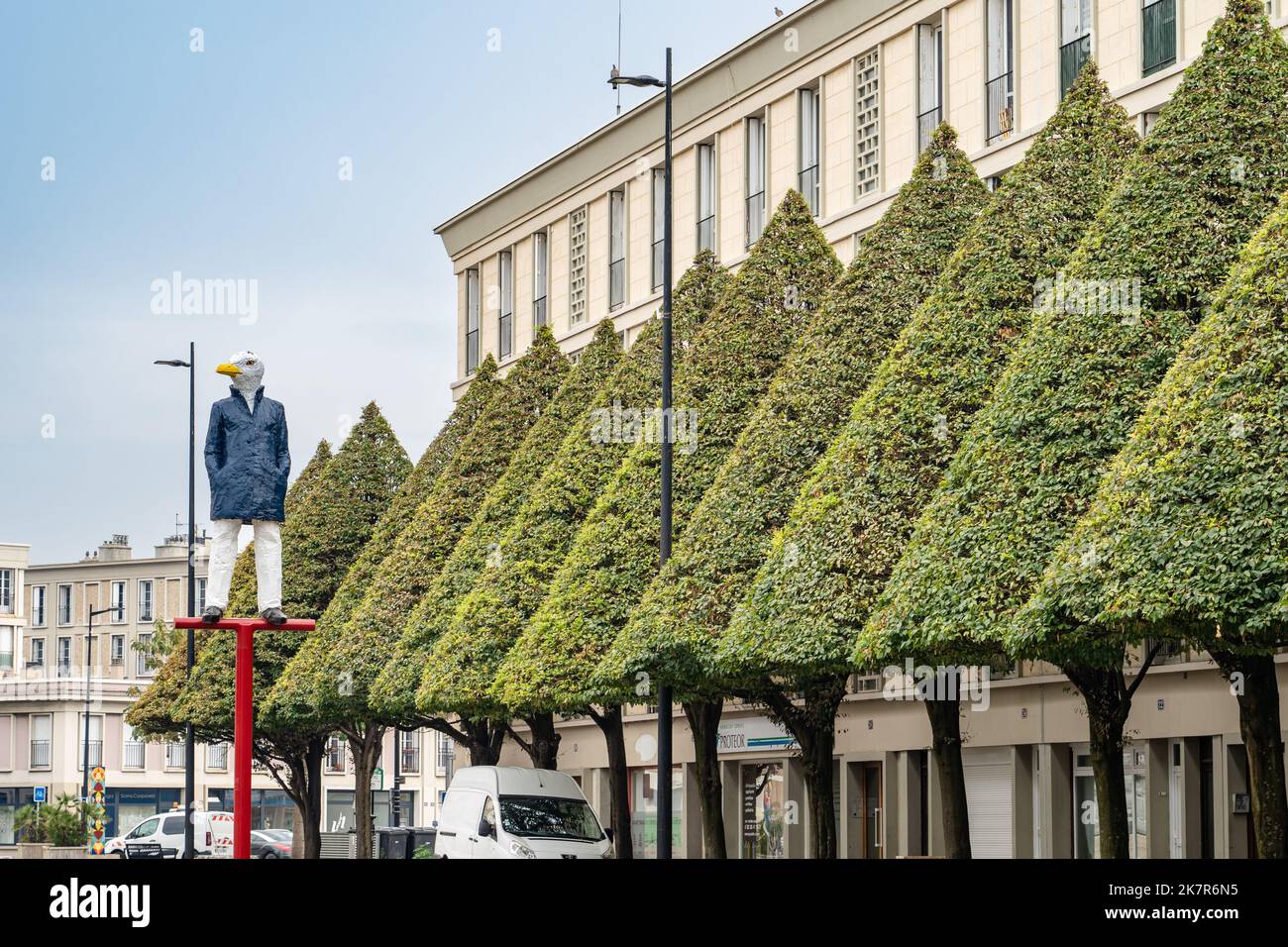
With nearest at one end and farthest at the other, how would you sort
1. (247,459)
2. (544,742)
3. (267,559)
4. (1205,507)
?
(247,459), (267,559), (1205,507), (544,742)

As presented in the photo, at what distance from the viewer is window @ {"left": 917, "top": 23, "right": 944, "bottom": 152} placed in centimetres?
3975

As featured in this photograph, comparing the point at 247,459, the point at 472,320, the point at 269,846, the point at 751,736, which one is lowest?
the point at 269,846

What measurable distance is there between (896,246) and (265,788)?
9352cm

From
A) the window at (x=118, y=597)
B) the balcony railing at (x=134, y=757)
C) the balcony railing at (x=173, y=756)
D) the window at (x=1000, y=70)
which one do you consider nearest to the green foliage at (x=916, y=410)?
the window at (x=1000, y=70)

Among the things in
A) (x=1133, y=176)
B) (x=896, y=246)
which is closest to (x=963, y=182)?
(x=896, y=246)

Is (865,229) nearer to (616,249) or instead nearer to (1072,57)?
(1072,57)

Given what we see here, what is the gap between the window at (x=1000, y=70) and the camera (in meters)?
37.7

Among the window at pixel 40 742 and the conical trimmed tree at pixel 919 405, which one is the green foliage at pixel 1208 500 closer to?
the conical trimmed tree at pixel 919 405

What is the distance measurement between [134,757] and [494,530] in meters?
75.0

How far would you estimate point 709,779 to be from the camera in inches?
1332

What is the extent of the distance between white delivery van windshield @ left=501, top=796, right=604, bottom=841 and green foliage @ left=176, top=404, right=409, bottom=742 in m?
18.7

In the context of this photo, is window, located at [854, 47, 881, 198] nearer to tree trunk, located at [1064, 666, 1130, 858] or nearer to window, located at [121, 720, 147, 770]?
tree trunk, located at [1064, 666, 1130, 858]

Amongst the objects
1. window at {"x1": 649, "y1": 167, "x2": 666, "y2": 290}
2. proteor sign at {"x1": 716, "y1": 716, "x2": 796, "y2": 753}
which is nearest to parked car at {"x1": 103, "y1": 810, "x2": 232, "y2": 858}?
proteor sign at {"x1": 716, "y1": 716, "x2": 796, "y2": 753}

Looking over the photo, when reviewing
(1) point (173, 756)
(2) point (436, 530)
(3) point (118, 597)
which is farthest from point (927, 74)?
(3) point (118, 597)
